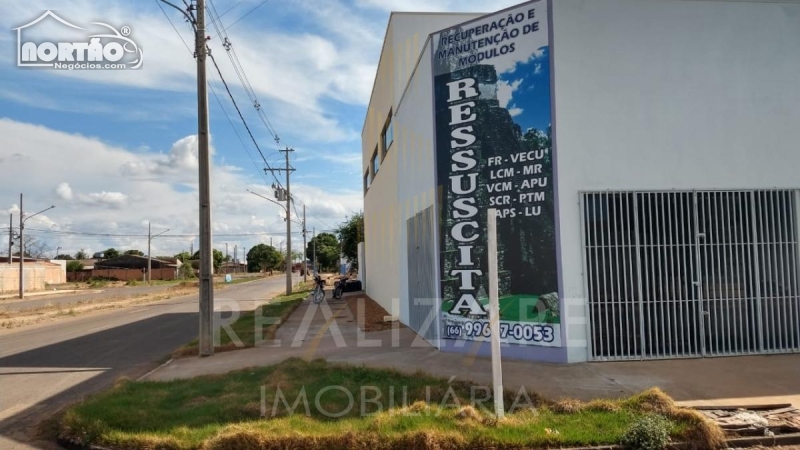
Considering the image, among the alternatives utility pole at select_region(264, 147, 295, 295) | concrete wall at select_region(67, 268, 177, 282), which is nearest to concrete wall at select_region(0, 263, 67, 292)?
concrete wall at select_region(67, 268, 177, 282)

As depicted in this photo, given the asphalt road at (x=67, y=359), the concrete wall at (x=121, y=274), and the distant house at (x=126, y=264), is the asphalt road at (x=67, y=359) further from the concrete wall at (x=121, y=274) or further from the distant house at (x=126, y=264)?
the distant house at (x=126, y=264)

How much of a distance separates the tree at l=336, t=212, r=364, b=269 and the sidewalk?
34048 mm

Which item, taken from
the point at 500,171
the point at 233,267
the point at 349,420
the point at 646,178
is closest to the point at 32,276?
the point at 500,171

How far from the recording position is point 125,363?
11.2 m

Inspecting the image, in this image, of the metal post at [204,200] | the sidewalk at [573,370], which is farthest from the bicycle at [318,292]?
the metal post at [204,200]

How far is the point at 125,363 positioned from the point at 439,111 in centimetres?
831

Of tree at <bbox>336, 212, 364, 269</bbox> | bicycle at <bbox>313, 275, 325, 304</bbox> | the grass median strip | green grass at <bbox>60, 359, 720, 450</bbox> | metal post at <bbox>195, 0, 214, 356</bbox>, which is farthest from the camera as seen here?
tree at <bbox>336, 212, 364, 269</bbox>

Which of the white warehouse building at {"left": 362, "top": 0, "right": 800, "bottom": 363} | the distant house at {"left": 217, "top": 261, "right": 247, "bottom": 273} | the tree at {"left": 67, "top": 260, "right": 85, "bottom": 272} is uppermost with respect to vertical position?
the white warehouse building at {"left": 362, "top": 0, "right": 800, "bottom": 363}

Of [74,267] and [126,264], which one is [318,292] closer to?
[74,267]

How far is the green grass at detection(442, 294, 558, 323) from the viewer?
8703 mm

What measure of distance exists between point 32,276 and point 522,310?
60.7 m

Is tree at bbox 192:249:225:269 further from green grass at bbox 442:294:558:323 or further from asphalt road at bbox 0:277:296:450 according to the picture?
green grass at bbox 442:294:558:323

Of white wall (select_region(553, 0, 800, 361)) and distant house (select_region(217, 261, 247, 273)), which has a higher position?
white wall (select_region(553, 0, 800, 361))

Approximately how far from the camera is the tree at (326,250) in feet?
287
